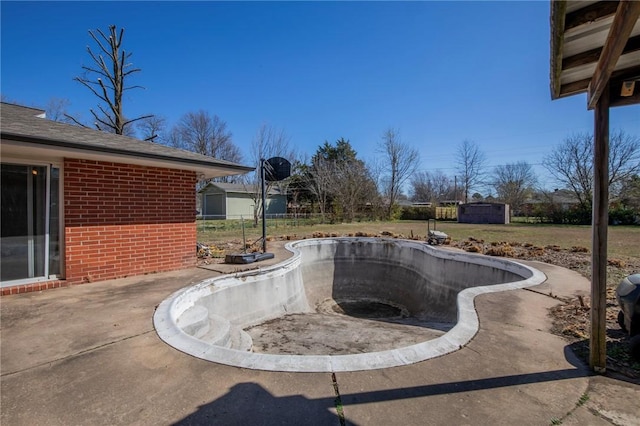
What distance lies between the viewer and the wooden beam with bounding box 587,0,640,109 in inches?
68.8

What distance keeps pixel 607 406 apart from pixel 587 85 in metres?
2.83

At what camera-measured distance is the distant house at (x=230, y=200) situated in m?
28.9

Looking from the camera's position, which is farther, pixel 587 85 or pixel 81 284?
pixel 81 284

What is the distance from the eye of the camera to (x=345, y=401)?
2.13 meters

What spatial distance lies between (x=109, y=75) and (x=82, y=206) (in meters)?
15.2

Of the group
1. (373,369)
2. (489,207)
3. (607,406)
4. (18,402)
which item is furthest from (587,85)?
(489,207)

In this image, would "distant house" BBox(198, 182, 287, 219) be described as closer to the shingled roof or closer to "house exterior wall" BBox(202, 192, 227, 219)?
"house exterior wall" BBox(202, 192, 227, 219)

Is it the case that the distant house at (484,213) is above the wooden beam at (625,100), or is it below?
below

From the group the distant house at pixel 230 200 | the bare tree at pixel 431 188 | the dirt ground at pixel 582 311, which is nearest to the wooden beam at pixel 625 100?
the dirt ground at pixel 582 311

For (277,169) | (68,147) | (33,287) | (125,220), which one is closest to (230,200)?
(277,169)

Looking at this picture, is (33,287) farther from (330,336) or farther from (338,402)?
(338,402)

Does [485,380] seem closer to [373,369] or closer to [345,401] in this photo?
[373,369]

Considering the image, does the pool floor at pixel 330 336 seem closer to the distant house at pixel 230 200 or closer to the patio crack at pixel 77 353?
the patio crack at pixel 77 353

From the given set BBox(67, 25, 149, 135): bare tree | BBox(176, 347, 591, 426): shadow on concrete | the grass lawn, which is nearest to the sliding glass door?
BBox(176, 347, 591, 426): shadow on concrete
